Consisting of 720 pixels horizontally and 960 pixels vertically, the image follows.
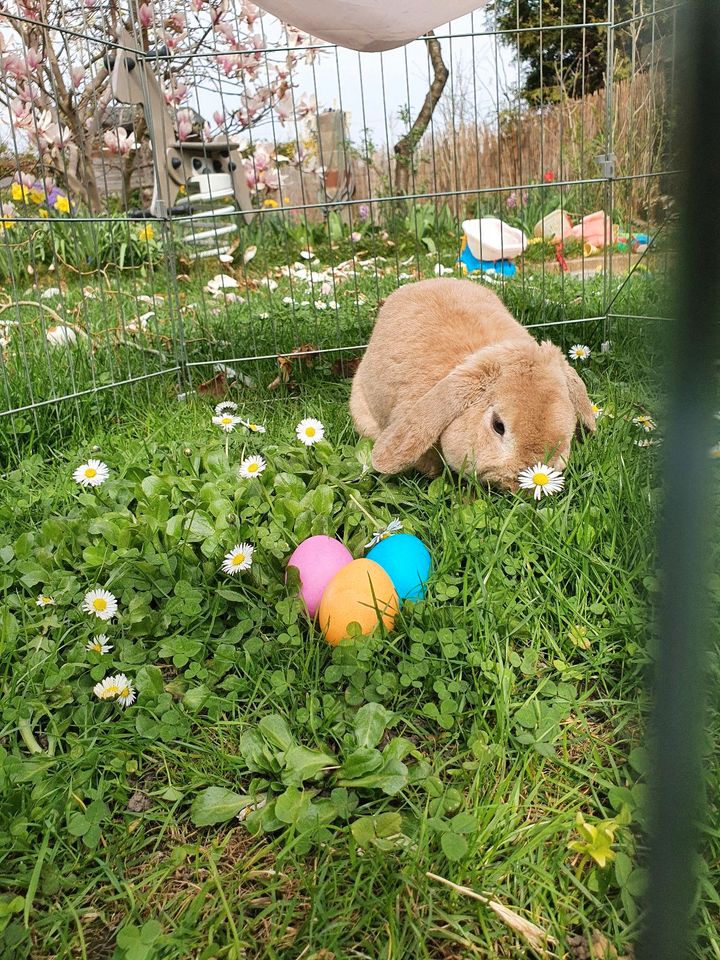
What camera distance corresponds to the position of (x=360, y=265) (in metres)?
4.42

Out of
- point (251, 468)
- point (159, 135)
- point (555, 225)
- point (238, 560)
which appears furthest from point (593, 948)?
point (555, 225)

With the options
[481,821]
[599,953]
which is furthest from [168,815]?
[599,953]

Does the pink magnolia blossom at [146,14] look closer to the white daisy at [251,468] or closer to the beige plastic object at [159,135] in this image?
the beige plastic object at [159,135]

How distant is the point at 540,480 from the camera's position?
5.68 ft

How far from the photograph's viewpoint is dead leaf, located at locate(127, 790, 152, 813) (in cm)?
113

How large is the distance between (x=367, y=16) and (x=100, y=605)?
1.37 metres

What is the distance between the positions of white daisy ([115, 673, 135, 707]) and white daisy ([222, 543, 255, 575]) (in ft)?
0.95

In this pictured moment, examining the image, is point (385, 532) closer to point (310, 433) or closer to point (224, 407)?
point (310, 433)

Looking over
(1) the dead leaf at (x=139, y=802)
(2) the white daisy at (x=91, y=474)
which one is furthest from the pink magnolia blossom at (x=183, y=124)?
(1) the dead leaf at (x=139, y=802)

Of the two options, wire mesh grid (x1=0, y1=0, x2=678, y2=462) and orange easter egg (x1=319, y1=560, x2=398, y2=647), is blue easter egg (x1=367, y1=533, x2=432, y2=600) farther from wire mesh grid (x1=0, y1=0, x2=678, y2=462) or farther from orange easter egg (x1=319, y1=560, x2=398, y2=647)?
wire mesh grid (x1=0, y1=0, x2=678, y2=462)

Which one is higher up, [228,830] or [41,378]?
[41,378]

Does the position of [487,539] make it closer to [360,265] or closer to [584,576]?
[584,576]

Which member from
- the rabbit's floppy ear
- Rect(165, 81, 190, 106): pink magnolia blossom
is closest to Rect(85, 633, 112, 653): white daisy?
the rabbit's floppy ear

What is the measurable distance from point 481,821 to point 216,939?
0.35 metres
